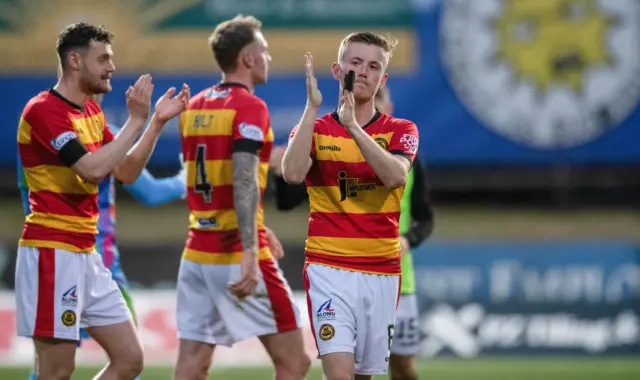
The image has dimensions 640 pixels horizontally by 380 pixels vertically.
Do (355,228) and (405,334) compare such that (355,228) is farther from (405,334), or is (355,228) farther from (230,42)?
(405,334)

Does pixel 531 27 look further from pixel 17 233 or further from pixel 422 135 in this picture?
pixel 17 233

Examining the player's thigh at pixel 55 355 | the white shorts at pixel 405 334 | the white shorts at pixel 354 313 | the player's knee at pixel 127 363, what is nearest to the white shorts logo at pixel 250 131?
the white shorts at pixel 354 313

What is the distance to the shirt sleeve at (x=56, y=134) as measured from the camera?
546cm

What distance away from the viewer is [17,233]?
13344mm

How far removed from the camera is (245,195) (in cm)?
577

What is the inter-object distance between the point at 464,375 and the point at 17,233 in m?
6.15

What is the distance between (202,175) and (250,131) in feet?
1.20

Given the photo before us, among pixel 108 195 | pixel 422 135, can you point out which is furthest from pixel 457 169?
pixel 108 195

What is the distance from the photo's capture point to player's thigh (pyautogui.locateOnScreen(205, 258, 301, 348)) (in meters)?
5.99

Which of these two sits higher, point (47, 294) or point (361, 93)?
point (361, 93)

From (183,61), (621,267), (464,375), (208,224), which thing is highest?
(183,61)

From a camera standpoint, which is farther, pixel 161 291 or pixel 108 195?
pixel 161 291

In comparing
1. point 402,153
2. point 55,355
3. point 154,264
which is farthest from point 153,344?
point 402,153

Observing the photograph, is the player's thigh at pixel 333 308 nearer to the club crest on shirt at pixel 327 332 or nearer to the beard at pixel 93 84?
the club crest on shirt at pixel 327 332
